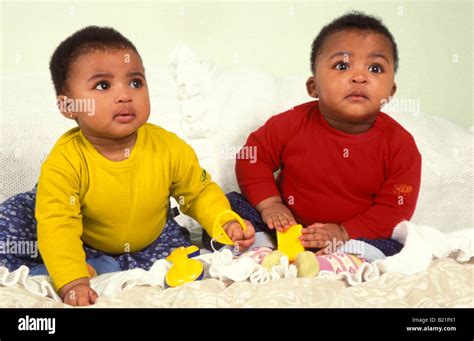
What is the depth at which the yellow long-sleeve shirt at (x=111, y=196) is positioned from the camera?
4.17 ft

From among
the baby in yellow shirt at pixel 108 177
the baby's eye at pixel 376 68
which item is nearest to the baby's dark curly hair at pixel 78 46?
the baby in yellow shirt at pixel 108 177

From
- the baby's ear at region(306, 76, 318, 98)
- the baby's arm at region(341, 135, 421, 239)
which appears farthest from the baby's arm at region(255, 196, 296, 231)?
the baby's ear at region(306, 76, 318, 98)

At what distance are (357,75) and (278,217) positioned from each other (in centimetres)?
31

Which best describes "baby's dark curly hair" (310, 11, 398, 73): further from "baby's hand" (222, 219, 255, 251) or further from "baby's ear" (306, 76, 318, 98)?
"baby's hand" (222, 219, 255, 251)

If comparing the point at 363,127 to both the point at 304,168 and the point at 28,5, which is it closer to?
the point at 304,168

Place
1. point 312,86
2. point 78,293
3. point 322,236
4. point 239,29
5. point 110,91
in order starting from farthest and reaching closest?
point 239,29, point 312,86, point 322,236, point 110,91, point 78,293

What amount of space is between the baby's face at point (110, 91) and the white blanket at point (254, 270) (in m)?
0.25

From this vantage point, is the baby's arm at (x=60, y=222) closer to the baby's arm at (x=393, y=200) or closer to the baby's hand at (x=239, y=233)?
the baby's hand at (x=239, y=233)

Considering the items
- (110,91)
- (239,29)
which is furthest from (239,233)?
(239,29)

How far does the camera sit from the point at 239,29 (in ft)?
6.64

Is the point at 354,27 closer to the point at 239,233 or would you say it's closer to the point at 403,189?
the point at 403,189
